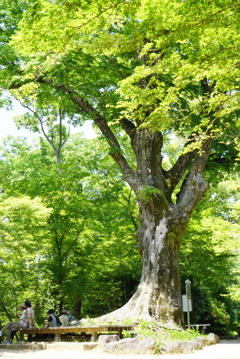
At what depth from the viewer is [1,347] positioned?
422 inches

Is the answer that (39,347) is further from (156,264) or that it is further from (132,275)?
(132,275)

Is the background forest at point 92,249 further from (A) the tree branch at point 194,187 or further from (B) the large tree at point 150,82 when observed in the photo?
(B) the large tree at point 150,82

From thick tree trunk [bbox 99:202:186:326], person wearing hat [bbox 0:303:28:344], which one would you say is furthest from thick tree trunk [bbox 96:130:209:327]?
person wearing hat [bbox 0:303:28:344]

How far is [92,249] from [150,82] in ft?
32.9

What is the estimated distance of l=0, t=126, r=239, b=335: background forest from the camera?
13617 millimetres

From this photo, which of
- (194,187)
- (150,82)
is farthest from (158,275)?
(150,82)

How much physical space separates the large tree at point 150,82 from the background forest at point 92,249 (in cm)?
199

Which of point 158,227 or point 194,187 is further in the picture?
point 194,187

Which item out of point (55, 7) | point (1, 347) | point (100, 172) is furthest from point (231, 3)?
point (100, 172)

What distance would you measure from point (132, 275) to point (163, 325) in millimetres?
6523

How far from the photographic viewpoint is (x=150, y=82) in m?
7.02

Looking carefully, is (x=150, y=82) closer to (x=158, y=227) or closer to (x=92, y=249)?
(x=158, y=227)

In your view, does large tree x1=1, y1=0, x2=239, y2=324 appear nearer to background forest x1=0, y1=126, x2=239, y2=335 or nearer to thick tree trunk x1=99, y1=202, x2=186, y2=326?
thick tree trunk x1=99, y1=202, x2=186, y2=326

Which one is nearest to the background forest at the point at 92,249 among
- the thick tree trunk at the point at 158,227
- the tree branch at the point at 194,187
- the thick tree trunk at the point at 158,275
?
the tree branch at the point at 194,187
